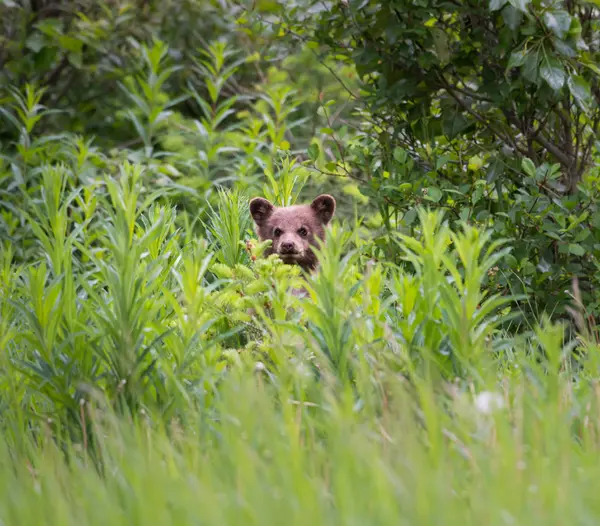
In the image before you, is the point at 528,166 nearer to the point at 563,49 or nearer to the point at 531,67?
the point at 531,67

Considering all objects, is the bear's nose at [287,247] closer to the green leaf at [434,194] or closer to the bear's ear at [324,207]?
the bear's ear at [324,207]

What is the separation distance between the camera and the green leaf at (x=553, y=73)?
4688 millimetres

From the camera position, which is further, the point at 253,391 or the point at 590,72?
the point at 590,72

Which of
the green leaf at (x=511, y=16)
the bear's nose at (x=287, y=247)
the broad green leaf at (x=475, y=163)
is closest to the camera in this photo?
the green leaf at (x=511, y=16)

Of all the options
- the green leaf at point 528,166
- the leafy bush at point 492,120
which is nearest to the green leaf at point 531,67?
the leafy bush at point 492,120

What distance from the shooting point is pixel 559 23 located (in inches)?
183

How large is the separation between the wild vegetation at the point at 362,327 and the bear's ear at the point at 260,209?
0.06 meters

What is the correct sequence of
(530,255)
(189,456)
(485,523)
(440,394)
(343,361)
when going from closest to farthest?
(485,523) < (189,456) < (440,394) < (343,361) < (530,255)

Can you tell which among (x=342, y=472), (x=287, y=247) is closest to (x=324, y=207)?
(x=287, y=247)

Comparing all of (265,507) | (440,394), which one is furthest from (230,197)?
(265,507)

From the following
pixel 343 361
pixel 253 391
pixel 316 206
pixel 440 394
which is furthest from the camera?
pixel 316 206

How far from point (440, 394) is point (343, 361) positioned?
412mm

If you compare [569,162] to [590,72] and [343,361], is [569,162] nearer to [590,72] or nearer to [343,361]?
[590,72]

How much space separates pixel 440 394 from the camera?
3.09 metres
